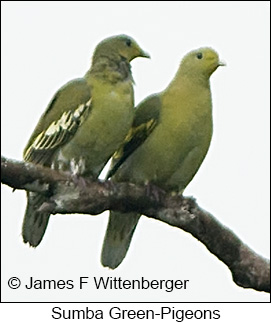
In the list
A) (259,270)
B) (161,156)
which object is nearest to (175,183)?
(161,156)

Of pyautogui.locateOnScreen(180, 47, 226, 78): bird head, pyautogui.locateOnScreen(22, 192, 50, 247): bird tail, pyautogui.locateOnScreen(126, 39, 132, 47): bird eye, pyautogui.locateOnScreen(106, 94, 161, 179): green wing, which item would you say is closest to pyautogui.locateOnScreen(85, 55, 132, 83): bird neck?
pyautogui.locateOnScreen(126, 39, 132, 47): bird eye

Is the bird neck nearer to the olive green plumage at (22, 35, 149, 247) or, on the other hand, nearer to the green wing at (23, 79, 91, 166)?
the olive green plumage at (22, 35, 149, 247)

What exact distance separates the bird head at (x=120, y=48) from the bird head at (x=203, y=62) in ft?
1.10

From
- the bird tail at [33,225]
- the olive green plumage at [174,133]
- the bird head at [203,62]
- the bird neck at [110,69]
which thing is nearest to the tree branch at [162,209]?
the olive green plumage at [174,133]

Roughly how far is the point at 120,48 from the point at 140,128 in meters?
0.55

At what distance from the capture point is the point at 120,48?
18.1ft

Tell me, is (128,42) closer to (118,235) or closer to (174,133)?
(174,133)

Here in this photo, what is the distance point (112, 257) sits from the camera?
5.72 metres

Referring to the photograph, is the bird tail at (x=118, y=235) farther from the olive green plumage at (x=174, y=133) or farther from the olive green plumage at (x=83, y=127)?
the olive green plumage at (x=83, y=127)

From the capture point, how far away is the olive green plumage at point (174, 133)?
5387 millimetres

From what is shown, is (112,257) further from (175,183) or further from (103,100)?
(103,100)

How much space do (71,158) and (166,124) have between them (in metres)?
0.70

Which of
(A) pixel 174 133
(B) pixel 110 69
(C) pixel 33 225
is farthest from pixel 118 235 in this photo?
(B) pixel 110 69
